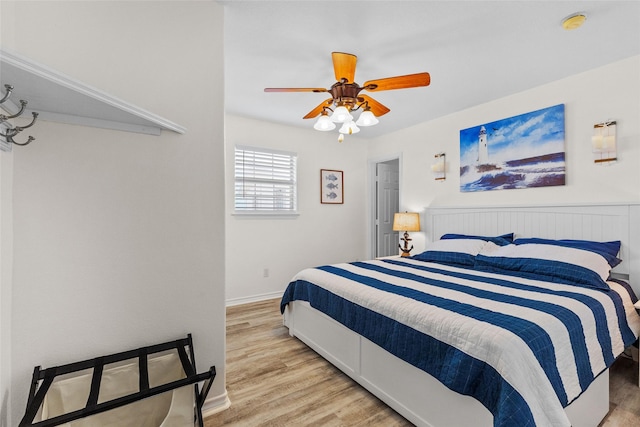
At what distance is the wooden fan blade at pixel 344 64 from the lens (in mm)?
1998

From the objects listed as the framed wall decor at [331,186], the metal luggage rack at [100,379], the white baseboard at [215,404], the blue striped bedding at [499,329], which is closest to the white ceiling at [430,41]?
the framed wall decor at [331,186]

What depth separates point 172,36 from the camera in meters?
1.60

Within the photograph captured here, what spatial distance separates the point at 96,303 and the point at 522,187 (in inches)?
146

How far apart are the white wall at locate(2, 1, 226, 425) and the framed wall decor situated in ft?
9.43

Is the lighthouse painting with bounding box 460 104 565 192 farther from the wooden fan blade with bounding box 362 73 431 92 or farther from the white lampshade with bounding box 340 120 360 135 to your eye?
the white lampshade with bounding box 340 120 360 135

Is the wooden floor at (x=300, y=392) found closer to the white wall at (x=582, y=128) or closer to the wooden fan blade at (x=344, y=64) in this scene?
the white wall at (x=582, y=128)

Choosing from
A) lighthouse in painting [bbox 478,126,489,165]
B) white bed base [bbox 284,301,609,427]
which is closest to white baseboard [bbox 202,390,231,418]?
white bed base [bbox 284,301,609,427]

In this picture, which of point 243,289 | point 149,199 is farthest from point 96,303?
point 243,289

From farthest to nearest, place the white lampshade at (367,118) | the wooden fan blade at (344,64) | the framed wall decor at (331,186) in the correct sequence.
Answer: the framed wall decor at (331,186)
the white lampshade at (367,118)
the wooden fan blade at (344,64)

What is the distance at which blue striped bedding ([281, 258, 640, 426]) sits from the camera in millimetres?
1231

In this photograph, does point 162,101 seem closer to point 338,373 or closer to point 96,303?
point 96,303

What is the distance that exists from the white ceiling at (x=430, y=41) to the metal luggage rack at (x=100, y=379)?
6.74ft

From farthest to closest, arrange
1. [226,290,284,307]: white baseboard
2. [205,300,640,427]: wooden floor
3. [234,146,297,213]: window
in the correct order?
[234,146,297,213]: window < [226,290,284,307]: white baseboard < [205,300,640,427]: wooden floor

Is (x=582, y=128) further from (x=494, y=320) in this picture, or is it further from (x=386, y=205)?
(x=386, y=205)
